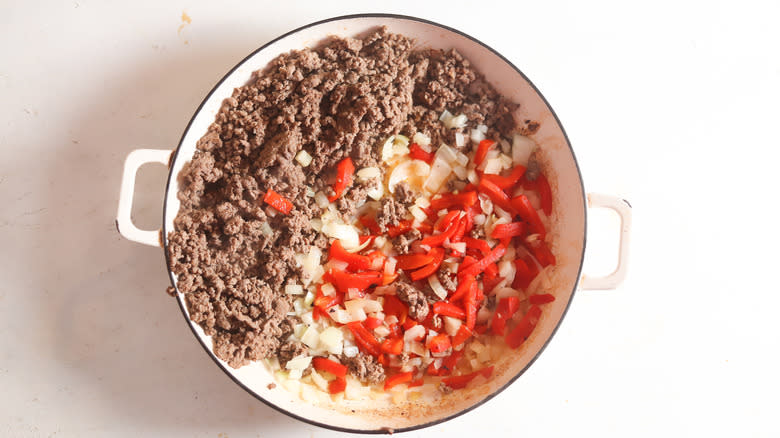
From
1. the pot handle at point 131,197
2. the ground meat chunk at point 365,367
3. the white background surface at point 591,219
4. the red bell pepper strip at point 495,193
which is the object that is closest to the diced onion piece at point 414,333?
the ground meat chunk at point 365,367

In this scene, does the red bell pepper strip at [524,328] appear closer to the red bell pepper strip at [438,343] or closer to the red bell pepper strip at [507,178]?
the red bell pepper strip at [438,343]

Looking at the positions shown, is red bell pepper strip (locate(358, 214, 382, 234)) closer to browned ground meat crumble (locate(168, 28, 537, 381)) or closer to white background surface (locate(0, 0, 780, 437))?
browned ground meat crumble (locate(168, 28, 537, 381))

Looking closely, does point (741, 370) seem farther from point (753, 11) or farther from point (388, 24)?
point (388, 24)

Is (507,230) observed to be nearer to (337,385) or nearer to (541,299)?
(541,299)

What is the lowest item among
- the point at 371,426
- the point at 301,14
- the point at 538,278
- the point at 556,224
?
the point at 371,426

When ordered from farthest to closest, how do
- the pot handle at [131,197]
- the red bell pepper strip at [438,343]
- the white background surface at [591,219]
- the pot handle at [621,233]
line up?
the white background surface at [591,219] → the red bell pepper strip at [438,343] → the pot handle at [621,233] → the pot handle at [131,197]

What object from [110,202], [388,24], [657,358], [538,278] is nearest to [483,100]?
[388,24]

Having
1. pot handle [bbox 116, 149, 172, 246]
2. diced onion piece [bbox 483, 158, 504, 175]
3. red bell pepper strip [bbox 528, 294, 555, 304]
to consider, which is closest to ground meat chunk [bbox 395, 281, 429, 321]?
red bell pepper strip [bbox 528, 294, 555, 304]
